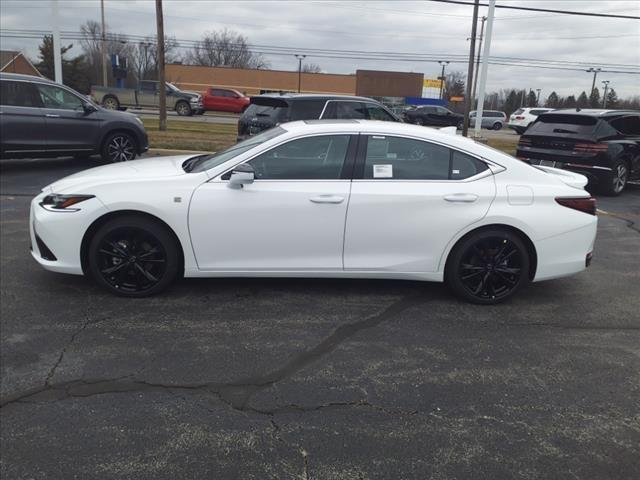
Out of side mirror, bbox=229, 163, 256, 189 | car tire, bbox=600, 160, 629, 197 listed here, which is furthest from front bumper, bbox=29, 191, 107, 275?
car tire, bbox=600, 160, 629, 197

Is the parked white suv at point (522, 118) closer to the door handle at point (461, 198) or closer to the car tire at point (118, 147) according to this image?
the car tire at point (118, 147)

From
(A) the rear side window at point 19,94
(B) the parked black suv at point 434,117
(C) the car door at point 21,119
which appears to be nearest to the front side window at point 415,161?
(C) the car door at point 21,119

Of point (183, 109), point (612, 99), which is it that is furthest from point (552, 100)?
point (183, 109)

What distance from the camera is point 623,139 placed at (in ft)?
34.9

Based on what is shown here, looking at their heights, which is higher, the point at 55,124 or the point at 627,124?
the point at 627,124

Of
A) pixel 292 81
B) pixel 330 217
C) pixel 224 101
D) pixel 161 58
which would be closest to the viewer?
pixel 330 217

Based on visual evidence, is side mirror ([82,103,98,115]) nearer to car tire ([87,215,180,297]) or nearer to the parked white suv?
car tire ([87,215,180,297])

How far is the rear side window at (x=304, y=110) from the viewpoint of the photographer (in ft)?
33.1

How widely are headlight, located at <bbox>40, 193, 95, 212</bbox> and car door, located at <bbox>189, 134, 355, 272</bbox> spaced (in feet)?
2.91

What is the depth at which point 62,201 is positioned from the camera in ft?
14.3

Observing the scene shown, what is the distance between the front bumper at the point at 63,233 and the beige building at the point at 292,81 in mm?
59954

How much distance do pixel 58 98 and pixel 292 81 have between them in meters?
60.4

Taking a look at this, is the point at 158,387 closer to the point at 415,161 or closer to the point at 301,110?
the point at 415,161

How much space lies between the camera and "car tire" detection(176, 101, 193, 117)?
1207 inches
